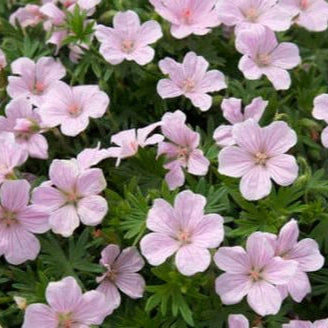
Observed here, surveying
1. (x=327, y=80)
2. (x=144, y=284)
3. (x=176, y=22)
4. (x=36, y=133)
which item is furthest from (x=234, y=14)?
(x=144, y=284)

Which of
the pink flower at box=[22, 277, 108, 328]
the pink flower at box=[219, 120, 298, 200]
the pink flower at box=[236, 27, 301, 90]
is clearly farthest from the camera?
the pink flower at box=[236, 27, 301, 90]

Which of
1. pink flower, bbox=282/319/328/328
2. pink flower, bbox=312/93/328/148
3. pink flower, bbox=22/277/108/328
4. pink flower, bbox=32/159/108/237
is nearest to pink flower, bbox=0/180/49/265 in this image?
pink flower, bbox=32/159/108/237

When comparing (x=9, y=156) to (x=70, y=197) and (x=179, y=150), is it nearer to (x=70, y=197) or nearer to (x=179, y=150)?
(x=70, y=197)

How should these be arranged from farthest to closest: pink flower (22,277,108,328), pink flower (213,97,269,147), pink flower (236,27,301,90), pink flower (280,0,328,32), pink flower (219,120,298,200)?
pink flower (280,0,328,32)
pink flower (236,27,301,90)
pink flower (213,97,269,147)
pink flower (219,120,298,200)
pink flower (22,277,108,328)

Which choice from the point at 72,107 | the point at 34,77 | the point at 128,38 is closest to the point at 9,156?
the point at 72,107

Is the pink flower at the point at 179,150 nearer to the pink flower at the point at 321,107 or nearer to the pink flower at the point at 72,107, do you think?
the pink flower at the point at 72,107

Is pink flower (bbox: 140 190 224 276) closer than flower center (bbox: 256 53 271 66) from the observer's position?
Yes

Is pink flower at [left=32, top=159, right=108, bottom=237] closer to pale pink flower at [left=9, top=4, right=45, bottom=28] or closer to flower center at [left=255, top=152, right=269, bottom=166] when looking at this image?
flower center at [left=255, top=152, right=269, bottom=166]
